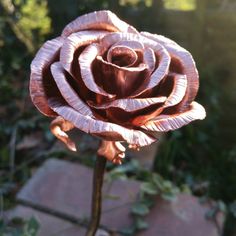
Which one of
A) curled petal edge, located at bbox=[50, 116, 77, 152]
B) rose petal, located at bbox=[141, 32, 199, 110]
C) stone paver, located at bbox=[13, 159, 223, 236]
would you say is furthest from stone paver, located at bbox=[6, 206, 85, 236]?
rose petal, located at bbox=[141, 32, 199, 110]

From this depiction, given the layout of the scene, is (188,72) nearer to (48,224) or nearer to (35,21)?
(48,224)

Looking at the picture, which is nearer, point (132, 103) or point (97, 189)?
point (132, 103)

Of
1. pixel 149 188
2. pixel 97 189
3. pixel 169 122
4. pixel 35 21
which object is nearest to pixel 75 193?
pixel 149 188

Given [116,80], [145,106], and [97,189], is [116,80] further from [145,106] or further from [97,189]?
[97,189]

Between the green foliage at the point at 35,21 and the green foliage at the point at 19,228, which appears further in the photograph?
the green foliage at the point at 35,21

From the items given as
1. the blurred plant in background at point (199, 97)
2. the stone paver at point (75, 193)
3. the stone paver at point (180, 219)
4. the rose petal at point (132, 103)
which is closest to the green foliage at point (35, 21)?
the blurred plant in background at point (199, 97)

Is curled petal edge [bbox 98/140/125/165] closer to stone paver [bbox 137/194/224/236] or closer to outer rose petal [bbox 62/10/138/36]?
outer rose petal [bbox 62/10/138/36]

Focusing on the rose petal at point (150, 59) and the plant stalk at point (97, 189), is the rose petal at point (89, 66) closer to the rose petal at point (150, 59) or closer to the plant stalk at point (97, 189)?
the rose petal at point (150, 59)

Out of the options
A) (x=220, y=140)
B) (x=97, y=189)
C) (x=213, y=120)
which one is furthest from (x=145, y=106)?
(x=220, y=140)
